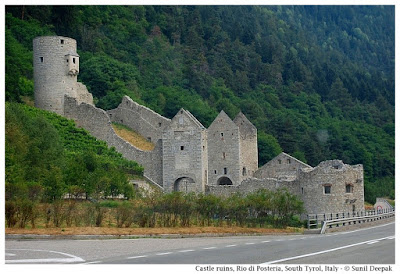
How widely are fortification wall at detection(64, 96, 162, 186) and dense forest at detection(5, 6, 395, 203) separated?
4.06 m

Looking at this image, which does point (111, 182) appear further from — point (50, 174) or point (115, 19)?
point (115, 19)

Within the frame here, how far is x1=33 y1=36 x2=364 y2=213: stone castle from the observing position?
149 ft

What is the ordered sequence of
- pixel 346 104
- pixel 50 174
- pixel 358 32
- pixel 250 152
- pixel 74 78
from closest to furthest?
1. pixel 50 174
2. pixel 74 78
3. pixel 250 152
4. pixel 346 104
5. pixel 358 32

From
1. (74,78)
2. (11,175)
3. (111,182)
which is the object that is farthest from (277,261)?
(74,78)

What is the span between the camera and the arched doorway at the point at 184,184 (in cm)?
5028

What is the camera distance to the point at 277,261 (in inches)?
707

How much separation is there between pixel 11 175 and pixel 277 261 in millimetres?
15353

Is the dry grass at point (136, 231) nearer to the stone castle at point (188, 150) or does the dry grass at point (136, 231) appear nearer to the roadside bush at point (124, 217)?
the roadside bush at point (124, 217)

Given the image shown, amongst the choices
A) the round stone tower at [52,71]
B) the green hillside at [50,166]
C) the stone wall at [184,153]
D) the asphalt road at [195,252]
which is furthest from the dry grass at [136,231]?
the round stone tower at [52,71]

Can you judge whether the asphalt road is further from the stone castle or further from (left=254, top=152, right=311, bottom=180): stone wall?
(left=254, top=152, right=311, bottom=180): stone wall

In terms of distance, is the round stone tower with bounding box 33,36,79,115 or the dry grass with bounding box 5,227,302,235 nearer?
the dry grass with bounding box 5,227,302,235


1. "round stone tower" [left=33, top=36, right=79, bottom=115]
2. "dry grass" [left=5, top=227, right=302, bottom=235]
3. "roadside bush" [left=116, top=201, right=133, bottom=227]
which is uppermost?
"round stone tower" [left=33, top=36, right=79, bottom=115]

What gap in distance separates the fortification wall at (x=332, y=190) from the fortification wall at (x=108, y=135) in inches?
422

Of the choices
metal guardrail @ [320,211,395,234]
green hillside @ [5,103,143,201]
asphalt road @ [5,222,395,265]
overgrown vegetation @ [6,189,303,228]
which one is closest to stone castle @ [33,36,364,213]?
green hillside @ [5,103,143,201]
